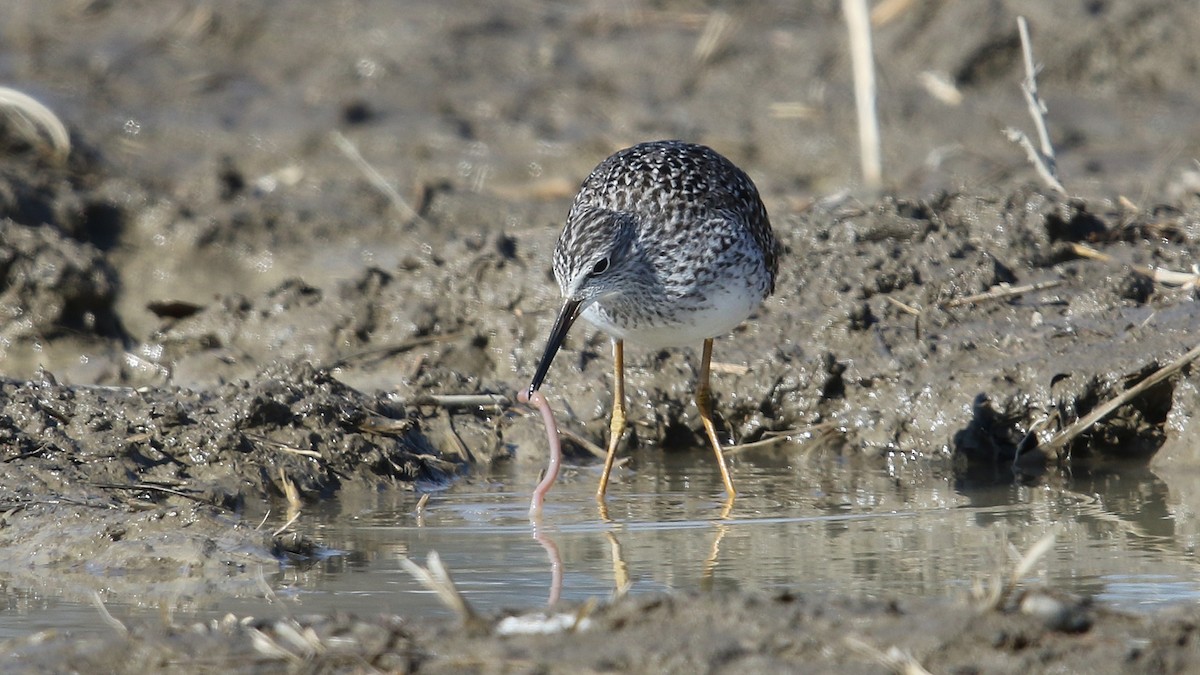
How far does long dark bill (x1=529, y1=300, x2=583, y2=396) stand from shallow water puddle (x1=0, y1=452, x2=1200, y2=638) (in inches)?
21.3

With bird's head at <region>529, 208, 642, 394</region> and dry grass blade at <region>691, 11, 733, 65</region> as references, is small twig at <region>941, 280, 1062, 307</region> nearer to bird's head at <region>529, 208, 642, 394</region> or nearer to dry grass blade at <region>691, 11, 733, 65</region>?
bird's head at <region>529, 208, 642, 394</region>

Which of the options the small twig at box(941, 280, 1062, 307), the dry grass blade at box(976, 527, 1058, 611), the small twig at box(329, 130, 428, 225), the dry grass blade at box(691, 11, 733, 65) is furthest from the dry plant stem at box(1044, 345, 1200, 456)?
the dry grass blade at box(691, 11, 733, 65)

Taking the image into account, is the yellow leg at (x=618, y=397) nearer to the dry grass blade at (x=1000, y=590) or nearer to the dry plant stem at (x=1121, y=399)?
the dry plant stem at (x=1121, y=399)

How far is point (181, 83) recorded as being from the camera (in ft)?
37.6

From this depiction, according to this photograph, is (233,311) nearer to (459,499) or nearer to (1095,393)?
(459,499)

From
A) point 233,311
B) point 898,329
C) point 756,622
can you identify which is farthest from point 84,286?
point 756,622

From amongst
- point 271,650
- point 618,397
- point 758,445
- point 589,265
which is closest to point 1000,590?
point 271,650

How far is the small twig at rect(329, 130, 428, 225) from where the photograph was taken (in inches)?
399

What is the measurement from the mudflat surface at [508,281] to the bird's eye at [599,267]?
1.27m

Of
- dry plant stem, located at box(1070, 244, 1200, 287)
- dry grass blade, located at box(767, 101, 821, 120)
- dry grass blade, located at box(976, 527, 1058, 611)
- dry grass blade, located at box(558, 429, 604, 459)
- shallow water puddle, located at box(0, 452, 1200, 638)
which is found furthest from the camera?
dry grass blade, located at box(767, 101, 821, 120)

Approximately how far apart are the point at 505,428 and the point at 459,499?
933 millimetres

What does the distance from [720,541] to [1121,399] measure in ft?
7.46

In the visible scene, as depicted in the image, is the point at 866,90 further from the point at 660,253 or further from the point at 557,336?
the point at 557,336

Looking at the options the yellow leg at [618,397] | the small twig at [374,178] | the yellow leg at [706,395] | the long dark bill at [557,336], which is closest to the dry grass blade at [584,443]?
the yellow leg at [618,397]
